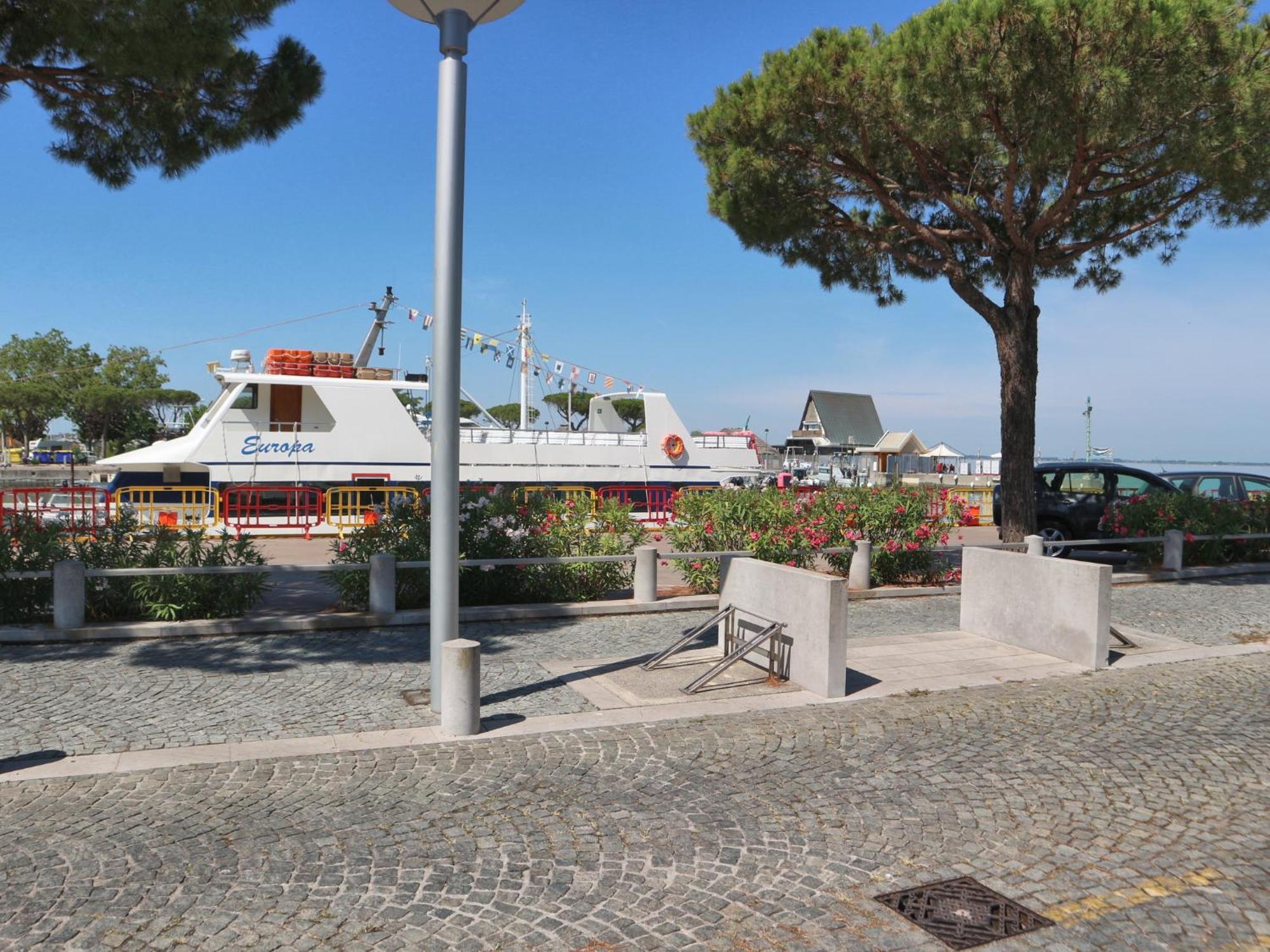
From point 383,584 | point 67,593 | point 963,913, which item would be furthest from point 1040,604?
point 67,593

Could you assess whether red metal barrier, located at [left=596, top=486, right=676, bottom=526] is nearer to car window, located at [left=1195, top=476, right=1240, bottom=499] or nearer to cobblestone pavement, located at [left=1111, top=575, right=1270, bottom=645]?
car window, located at [left=1195, top=476, right=1240, bottom=499]

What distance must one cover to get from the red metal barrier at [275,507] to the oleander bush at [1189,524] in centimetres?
1413

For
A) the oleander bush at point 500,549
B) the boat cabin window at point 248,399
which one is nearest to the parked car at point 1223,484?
the oleander bush at point 500,549

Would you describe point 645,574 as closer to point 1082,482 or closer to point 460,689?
point 460,689

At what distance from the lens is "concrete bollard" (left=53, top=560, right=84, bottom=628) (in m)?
8.07

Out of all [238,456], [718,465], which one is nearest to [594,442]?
[718,465]

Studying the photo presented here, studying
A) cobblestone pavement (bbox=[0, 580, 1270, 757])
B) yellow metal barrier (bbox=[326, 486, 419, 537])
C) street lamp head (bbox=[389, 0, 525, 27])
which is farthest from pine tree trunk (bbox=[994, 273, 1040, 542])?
yellow metal barrier (bbox=[326, 486, 419, 537])

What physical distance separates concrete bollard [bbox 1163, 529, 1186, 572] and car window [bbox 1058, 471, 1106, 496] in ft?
7.00

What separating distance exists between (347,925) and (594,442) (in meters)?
20.2

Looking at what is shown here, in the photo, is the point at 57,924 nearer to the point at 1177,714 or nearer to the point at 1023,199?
the point at 1177,714

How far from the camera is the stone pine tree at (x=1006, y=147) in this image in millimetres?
10867

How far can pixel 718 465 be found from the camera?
25312mm

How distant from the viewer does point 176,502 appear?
1922 centimetres

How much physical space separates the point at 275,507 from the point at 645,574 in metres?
10.9
